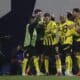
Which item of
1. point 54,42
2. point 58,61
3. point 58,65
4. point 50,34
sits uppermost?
point 50,34

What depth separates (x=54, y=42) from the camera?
1902cm

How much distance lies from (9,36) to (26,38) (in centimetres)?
146

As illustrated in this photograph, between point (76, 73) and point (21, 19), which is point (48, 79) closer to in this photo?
point (76, 73)

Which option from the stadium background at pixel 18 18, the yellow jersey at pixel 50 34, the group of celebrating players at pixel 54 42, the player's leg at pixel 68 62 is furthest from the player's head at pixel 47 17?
the player's leg at pixel 68 62

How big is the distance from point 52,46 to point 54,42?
0.46 feet

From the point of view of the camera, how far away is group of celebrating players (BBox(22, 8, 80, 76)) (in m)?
18.8

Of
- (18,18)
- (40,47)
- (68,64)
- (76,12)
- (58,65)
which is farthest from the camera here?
(18,18)

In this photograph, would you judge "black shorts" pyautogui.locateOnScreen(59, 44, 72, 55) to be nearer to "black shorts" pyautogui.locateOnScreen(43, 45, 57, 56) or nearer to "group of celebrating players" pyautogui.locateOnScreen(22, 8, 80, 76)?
"group of celebrating players" pyautogui.locateOnScreen(22, 8, 80, 76)

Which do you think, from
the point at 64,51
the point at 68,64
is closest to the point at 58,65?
the point at 68,64

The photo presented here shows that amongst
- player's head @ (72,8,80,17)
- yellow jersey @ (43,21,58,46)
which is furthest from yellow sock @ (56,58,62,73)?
player's head @ (72,8,80,17)

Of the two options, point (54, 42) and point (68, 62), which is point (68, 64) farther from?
point (54, 42)

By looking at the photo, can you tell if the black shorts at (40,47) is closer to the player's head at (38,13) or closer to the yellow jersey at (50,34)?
the yellow jersey at (50,34)

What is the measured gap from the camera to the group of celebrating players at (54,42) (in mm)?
18844

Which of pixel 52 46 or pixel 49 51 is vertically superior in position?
pixel 52 46
